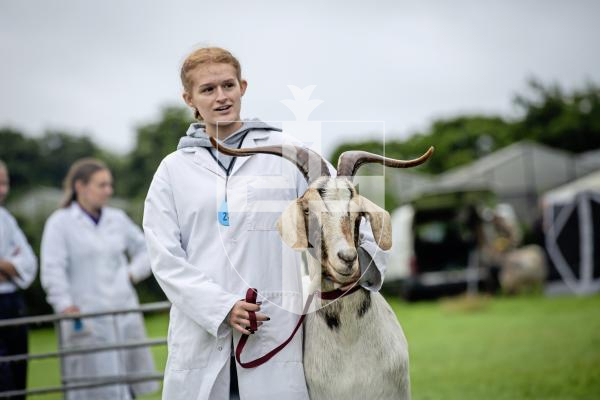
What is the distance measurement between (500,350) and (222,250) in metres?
8.32

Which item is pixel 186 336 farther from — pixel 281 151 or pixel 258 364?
pixel 281 151

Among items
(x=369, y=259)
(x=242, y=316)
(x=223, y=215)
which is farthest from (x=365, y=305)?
(x=223, y=215)

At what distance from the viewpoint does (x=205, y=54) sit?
312 cm

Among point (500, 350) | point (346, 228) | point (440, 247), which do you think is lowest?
point (500, 350)

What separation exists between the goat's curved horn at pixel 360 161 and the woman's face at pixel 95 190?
4348 mm

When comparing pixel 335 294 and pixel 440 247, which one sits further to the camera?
pixel 440 247

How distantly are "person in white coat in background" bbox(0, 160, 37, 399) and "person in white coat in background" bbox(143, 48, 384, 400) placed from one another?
377cm

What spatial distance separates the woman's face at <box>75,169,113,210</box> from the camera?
6.91m

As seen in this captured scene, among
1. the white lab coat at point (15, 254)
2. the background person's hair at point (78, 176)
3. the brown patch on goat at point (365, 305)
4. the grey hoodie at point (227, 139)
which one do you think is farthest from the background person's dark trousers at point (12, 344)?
the brown patch on goat at point (365, 305)

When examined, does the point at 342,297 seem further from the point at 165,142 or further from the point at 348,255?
the point at 165,142

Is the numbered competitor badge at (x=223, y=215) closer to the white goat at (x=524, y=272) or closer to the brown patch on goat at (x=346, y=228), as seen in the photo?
the brown patch on goat at (x=346, y=228)

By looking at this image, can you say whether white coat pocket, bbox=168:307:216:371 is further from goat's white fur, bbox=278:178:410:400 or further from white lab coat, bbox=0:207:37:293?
white lab coat, bbox=0:207:37:293

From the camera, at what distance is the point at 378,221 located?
2.89 meters

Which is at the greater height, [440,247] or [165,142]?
[165,142]
